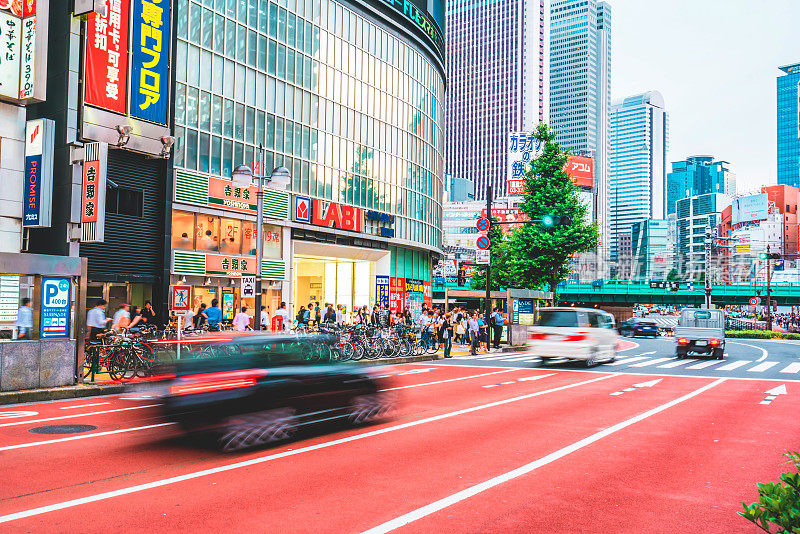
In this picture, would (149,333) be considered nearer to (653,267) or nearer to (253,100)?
(253,100)

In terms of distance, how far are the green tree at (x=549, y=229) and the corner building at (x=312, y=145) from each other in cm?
909

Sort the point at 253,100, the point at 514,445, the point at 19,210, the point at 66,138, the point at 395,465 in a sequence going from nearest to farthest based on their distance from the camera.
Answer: the point at 395,465, the point at 514,445, the point at 19,210, the point at 66,138, the point at 253,100

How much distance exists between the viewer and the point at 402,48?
165ft

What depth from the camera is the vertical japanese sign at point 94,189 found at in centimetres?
1872

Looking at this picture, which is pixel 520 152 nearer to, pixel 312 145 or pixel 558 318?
pixel 312 145

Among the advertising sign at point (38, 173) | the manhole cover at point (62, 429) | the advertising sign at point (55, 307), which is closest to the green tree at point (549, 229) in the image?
the advertising sign at point (38, 173)

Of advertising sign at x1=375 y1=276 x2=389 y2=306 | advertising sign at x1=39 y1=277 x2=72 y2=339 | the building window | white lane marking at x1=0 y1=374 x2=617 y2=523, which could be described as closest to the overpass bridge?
advertising sign at x1=375 y1=276 x2=389 y2=306

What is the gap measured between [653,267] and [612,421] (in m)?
80.6

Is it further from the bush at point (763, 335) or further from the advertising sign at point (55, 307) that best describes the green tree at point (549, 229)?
the advertising sign at point (55, 307)

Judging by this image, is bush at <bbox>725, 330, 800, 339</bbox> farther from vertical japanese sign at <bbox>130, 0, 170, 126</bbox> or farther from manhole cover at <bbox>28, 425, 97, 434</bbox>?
manhole cover at <bbox>28, 425, 97, 434</bbox>

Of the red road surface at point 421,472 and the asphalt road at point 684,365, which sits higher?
the red road surface at point 421,472

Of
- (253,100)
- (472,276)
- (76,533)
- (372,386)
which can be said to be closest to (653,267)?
(472,276)

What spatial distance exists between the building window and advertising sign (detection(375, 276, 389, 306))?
68.3ft

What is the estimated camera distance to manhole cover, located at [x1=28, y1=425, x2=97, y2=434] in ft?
34.6
